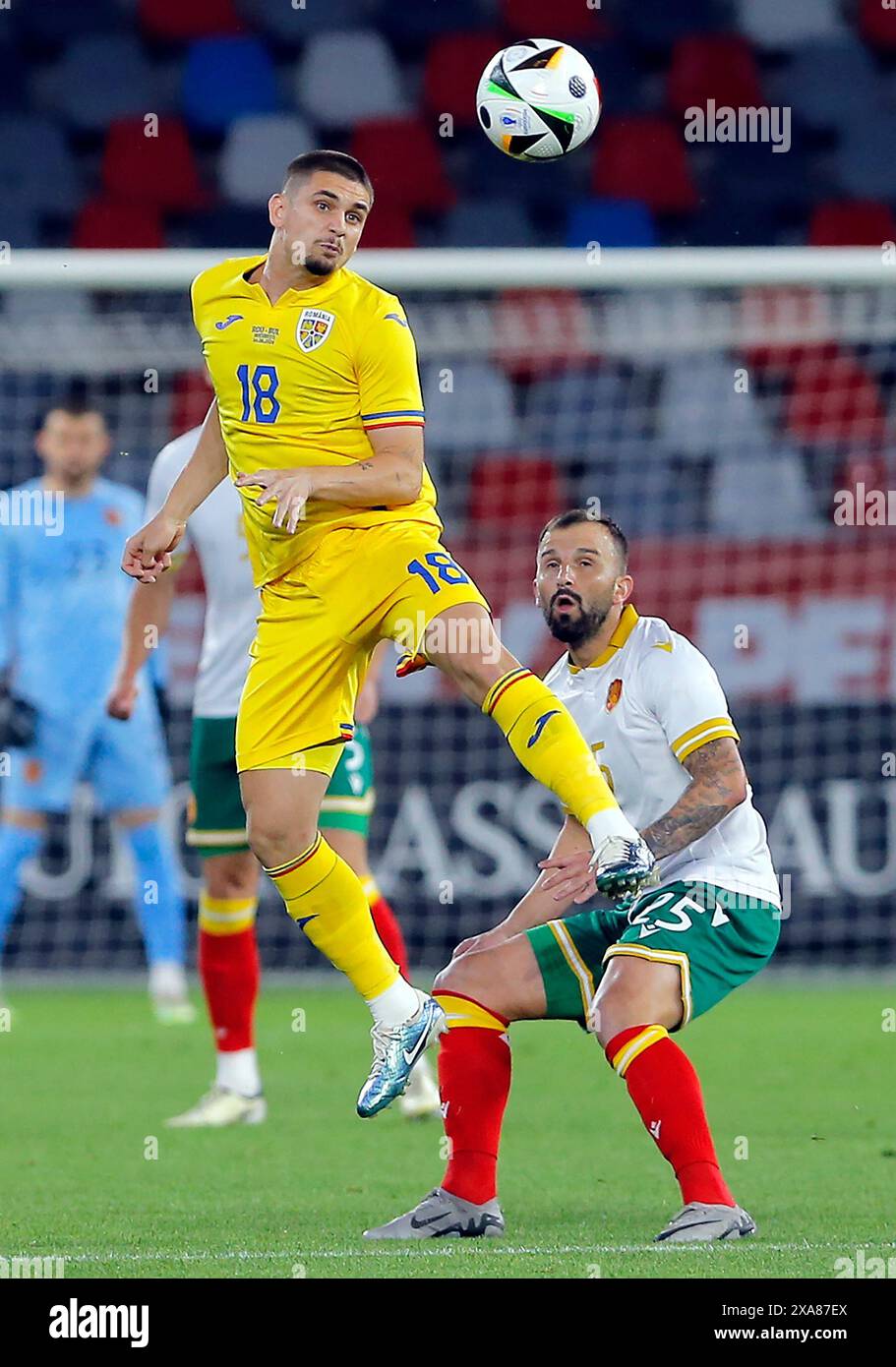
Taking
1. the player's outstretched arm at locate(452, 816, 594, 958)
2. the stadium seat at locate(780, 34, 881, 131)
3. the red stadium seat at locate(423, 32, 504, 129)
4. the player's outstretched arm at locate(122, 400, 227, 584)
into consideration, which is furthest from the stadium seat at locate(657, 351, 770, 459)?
the player's outstretched arm at locate(452, 816, 594, 958)

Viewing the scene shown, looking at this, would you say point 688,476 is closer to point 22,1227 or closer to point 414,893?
point 414,893

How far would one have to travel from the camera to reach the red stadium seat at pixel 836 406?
1172cm

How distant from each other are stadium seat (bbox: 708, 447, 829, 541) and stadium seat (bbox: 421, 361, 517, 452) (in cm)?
124

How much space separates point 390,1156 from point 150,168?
1031 cm

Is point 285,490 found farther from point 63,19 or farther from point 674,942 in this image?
point 63,19

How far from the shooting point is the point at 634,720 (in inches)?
201

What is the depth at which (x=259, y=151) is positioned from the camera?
15102 mm

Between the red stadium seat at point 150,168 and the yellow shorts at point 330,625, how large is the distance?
10.2 metres

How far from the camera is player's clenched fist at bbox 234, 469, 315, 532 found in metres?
4.79

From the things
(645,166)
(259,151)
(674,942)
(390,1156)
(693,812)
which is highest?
(259,151)

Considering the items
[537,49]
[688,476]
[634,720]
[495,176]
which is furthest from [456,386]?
[634,720]

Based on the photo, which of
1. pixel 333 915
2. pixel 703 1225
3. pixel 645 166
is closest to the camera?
pixel 703 1225

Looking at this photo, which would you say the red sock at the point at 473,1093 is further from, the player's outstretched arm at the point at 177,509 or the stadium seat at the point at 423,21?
the stadium seat at the point at 423,21

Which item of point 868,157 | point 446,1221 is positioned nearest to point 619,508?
point 868,157
